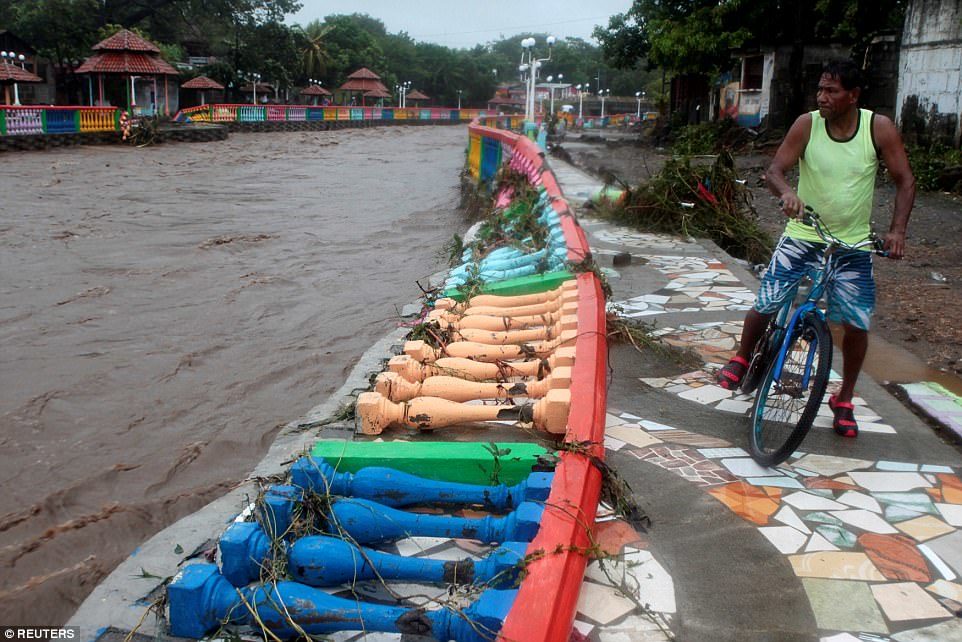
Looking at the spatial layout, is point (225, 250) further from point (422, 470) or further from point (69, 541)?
point (422, 470)

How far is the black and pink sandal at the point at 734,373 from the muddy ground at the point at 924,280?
142 centimetres

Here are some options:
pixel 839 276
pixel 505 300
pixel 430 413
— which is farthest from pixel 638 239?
pixel 430 413

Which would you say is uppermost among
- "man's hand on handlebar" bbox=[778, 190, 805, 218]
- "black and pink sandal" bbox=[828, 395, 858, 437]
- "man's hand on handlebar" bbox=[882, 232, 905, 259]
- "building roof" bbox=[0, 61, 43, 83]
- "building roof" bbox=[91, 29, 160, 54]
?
"building roof" bbox=[91, 29, 160, 54]

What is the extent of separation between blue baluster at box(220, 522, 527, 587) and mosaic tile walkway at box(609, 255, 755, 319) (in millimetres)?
3282

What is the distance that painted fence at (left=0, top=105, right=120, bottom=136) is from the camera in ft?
70.6

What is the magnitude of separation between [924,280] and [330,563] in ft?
23.3

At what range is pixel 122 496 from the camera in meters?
3.94

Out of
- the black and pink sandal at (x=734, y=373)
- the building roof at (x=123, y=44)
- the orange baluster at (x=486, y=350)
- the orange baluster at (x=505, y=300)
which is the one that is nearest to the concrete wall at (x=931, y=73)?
the orange baluster at (x=505, y=300)

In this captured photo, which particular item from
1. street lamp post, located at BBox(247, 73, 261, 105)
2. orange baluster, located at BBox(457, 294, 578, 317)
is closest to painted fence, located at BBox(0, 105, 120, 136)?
orange baluster, located at BBox(457, 294, 578, 317)

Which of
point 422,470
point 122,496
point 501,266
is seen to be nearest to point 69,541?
point 122,496

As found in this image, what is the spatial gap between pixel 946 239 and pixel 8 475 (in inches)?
389

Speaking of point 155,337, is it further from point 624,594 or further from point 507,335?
point 624,594

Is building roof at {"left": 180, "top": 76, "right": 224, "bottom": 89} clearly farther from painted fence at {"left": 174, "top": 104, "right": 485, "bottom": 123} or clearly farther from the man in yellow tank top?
the man in yellow tank top

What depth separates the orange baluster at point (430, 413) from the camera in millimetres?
3619
